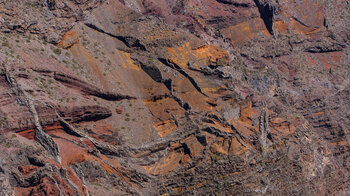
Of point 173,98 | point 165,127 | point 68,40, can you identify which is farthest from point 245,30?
point 68,40

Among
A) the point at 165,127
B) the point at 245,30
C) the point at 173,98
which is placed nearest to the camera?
the point at 165,127

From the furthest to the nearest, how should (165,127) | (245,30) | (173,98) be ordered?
(245,30)
(173,98)
(165,127)

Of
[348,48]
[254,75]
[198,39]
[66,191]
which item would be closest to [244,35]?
[254,75]

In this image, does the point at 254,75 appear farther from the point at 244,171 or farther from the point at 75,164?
the point at 75,164

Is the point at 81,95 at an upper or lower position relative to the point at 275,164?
upper

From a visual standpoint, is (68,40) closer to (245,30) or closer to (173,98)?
(173,98)

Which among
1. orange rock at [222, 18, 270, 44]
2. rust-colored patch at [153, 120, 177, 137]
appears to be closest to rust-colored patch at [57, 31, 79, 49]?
rust-colored patch at [153, 120, 177, 137]

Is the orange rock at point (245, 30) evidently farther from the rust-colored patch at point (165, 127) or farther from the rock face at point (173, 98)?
the rust-colored patch at point (165, 127)

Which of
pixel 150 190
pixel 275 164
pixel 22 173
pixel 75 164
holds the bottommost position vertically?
pixel 275 164
